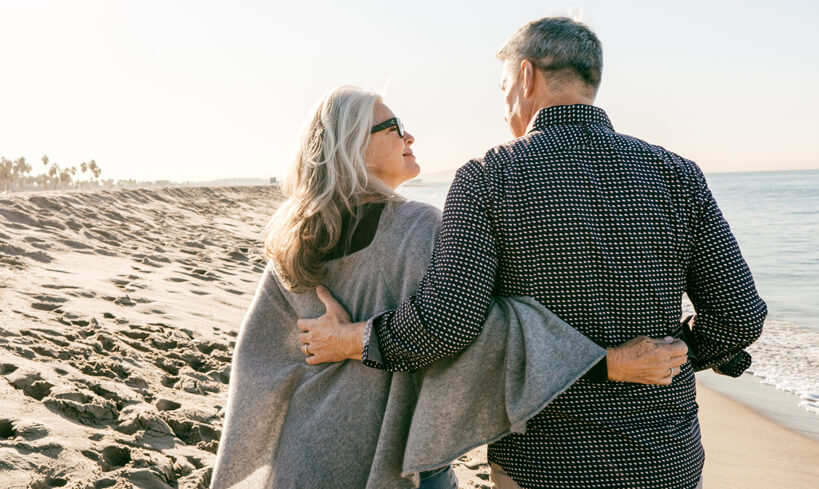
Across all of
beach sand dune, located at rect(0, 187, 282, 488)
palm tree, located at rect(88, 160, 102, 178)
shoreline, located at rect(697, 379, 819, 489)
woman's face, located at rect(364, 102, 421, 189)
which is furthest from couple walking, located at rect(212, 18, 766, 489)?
palm tree, located at rect(88, 160, 102, 178)

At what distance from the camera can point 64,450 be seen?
2.70 m

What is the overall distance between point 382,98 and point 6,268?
4838 mm

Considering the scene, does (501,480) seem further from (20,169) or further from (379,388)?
(20,169)

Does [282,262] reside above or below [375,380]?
above

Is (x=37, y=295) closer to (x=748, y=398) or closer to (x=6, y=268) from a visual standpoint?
(x=6, y=268)

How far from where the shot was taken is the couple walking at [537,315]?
162 centimetres

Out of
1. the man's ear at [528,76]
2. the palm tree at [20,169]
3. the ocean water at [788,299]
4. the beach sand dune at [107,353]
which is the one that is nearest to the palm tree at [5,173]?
the palm tree at [20,169]

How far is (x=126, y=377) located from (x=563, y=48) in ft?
10.2

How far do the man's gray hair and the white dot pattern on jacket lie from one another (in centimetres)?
18

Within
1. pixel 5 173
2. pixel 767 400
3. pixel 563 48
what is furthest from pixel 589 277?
pixel 5 173

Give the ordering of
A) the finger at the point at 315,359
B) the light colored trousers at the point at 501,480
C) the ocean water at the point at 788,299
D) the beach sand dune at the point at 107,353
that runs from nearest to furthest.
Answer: the light colored trousers at the point at 501,480, the finger at the point at 315,359, the beach sand dune at the point at 107,353, the ocean water at the point at 788,299

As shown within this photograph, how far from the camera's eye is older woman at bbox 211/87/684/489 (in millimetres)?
1655

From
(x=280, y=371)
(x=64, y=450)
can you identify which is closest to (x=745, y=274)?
(x=280, y=371)

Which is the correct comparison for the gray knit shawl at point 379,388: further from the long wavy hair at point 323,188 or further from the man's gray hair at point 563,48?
the man's gray hair at point 563,48
